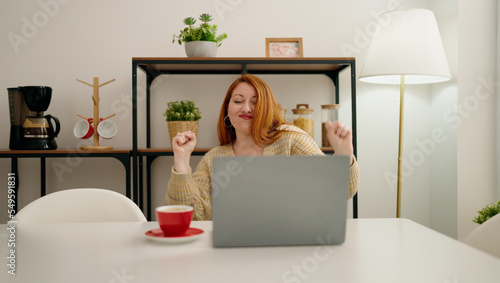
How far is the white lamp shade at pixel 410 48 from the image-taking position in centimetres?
224

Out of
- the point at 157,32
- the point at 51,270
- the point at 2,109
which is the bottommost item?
the point at 51,270

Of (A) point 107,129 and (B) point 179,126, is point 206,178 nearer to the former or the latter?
(B) point 179,126

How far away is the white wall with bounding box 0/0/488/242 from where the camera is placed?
2.68m

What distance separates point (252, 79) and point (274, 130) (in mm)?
227

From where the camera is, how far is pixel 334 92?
2.78 metres

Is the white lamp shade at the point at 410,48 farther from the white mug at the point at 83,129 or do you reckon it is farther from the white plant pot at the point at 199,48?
the white mug at the point at 83,129

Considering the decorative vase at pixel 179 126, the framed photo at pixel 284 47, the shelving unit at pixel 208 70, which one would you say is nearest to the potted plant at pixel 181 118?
the decorative vase at pixel 179 126

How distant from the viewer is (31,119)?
7.88 feet

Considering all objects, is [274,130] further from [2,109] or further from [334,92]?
[2,109]

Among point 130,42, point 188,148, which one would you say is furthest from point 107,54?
point 188,148

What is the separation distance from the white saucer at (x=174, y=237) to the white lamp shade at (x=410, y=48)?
1.61m

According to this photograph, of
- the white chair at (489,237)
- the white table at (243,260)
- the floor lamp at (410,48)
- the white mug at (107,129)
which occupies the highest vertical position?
the floor lamp at (410,48)

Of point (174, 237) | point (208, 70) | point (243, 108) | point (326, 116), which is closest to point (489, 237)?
point (174, 237)

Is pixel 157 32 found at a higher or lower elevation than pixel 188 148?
higher
